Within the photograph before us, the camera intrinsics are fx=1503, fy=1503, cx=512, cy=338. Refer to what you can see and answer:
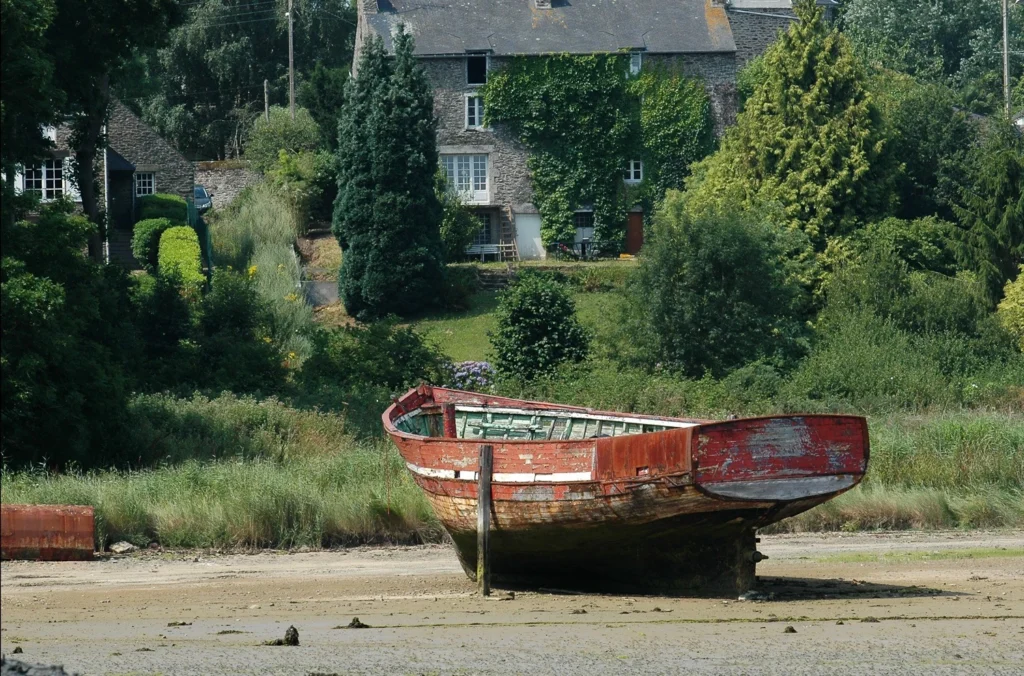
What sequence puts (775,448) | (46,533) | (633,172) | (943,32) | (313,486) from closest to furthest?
(775,448) < (46,533) < (313,486) < (633,172) < (943,32)

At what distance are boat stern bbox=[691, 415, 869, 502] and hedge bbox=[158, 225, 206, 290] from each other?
2873cm

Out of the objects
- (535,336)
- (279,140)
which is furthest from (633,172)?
(535,336)

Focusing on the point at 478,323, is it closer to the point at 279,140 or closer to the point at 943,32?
the point at 279,140

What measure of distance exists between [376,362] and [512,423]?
51.6 feet

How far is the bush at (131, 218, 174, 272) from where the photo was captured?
1901 inches

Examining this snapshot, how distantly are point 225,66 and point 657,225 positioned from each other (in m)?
43.4

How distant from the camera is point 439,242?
157ft

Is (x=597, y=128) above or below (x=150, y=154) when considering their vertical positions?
above

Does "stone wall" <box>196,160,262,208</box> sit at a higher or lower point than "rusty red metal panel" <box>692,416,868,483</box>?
higher

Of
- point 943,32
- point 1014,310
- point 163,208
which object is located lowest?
point 1014,310

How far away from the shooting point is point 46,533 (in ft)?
59.7

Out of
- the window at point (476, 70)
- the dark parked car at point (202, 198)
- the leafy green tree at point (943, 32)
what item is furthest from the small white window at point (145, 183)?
the leafy green tree at point (943, 32)

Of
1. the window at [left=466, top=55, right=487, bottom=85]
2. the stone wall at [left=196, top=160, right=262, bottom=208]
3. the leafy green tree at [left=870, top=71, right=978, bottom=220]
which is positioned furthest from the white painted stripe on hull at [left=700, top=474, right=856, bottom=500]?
the stone wall at [left=196, top=160, right=262, bottom=208]

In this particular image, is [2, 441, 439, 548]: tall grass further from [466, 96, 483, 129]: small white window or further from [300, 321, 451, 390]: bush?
[466, 96, 483, 129]: small white window
